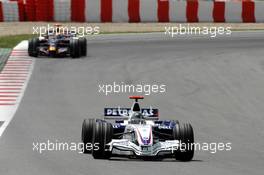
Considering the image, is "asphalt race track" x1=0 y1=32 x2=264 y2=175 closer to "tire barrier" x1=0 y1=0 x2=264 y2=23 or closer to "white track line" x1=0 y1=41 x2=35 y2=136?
"white track line" x1=0 y1=41 x2=35 y2=136

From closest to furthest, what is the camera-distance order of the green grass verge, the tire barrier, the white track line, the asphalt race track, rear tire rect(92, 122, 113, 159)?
the asphalt race track → rear tire rect(92, 122, 113, 159) → the white track line → the green grass verge → the tire barrier

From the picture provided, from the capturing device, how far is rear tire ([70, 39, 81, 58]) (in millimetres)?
31109

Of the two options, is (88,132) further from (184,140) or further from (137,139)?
(184,140)

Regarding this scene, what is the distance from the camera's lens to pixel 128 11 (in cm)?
4356

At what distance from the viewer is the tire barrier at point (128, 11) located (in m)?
42.6

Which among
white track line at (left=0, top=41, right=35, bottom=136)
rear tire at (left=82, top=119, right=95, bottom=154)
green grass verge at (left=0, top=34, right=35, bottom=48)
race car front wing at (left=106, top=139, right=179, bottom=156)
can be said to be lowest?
green grass verge at (left=0, top=34, right=35, bottom=48)

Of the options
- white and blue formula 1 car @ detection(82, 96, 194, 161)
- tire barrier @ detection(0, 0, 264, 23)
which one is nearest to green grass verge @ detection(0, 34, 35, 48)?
tire barrier @ detection(0, 0, 264, 23)

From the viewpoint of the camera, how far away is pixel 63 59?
31109 mm

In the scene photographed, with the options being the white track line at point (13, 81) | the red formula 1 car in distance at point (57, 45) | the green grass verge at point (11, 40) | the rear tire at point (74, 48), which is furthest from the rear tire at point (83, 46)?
the green grass verge at point (11, 40)

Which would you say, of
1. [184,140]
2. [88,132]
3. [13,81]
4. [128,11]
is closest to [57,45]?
[13,81]

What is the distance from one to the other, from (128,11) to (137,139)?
29314 millimetres

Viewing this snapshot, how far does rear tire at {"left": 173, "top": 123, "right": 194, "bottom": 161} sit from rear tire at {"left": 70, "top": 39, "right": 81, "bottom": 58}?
16.6m

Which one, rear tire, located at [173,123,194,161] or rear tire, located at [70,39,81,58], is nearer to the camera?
rear tire, located at [173,123,194,161]

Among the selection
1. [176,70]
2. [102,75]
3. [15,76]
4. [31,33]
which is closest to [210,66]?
[176,70]
